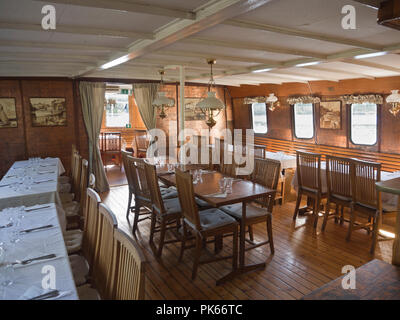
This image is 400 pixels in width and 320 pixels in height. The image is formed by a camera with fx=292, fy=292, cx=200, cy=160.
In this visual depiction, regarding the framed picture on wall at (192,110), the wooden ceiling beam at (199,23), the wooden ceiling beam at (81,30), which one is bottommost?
the framed picture on wall at (192,110)

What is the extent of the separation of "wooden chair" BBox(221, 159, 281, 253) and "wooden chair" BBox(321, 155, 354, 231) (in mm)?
936

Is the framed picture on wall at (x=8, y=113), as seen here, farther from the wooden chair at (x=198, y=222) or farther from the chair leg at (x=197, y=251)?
the chair leg at (x=197, y=251)

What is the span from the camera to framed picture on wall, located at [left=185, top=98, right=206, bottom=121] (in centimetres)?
805

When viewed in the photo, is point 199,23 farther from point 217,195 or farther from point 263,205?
point 263,205

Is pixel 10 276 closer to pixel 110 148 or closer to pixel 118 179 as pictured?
pixel 118 179

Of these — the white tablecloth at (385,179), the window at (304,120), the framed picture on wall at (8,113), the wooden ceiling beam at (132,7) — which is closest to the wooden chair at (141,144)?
the framed picture on wall at (8,113)

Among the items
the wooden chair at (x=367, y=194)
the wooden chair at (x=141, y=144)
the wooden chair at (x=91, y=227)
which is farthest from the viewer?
the wooden chair at (x=141, y=144)

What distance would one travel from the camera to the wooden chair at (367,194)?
3617 mm

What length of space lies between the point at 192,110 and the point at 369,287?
695 centimetres

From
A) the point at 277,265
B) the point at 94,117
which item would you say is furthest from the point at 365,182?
the point at 94,117

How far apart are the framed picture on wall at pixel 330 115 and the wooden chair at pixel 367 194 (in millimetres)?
2889

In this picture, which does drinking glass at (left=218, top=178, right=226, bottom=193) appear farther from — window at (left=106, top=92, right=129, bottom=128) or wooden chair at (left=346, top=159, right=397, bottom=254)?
window at (left=106, top=92, right=129, bottom=128)

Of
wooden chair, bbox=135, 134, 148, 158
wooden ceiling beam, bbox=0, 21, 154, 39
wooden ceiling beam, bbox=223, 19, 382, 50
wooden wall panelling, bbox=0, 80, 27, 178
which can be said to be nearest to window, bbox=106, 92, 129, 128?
wooden chair, bbox=135, 134, 148, 158

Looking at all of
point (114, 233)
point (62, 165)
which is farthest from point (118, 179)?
point (114, 233)
